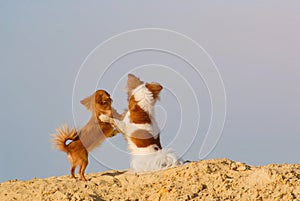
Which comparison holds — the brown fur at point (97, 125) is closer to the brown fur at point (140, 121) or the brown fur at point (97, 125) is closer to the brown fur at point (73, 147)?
the brown fur at point (73, 147)

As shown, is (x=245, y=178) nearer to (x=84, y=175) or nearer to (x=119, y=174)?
(x=119, y=174)

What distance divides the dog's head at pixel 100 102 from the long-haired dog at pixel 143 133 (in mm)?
136

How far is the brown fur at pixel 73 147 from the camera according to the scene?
10305mm

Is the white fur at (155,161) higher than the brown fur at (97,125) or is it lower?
lower

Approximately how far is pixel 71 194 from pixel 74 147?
3.99 ft

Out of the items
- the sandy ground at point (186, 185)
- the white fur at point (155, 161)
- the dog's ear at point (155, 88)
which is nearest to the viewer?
the sandy ground at point (186, 185)

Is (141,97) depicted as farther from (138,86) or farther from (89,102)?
(89,102)

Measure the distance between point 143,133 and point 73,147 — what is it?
143 cm

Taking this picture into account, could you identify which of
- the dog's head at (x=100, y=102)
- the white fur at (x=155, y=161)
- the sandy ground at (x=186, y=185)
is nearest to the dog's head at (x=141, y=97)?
the dog's head at (x=100, y=102)

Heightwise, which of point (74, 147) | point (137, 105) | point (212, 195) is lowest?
point (212, 195)

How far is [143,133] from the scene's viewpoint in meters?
10.4

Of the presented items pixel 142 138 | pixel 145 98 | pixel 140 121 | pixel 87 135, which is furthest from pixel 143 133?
pixel 87 135

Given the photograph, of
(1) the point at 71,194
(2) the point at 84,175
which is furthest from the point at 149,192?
(2) the point at 84,175

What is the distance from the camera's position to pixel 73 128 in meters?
10.5
